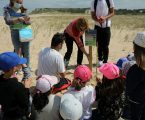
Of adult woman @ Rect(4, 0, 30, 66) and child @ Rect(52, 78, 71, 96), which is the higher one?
adult woman @ Rect(4, 0, 30, 66)

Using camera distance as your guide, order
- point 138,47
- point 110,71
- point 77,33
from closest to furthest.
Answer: point 138,47, point 110,71, point 77,33

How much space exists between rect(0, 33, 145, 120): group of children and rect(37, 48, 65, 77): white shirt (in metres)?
1.28

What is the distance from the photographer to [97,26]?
8656 millimetres

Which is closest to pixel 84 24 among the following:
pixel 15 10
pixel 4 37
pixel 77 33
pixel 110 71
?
pixel 77 33

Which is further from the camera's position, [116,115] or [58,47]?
[58,47]

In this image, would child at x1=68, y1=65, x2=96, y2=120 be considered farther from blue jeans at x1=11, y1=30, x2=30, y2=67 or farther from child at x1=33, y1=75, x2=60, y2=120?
blue jeans at x1=11, y1=30, x2=30, y2=67

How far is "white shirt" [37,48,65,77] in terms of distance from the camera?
6.25 metres

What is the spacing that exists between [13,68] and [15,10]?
126 inches

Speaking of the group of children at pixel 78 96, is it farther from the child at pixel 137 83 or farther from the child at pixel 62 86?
the child at pixel 62 86

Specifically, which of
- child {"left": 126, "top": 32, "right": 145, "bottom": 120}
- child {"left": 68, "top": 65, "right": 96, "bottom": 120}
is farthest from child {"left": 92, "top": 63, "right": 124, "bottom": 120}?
child {"left": 126, "top": 32, "right": 145, "bottom": 120}

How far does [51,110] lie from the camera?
183 inches

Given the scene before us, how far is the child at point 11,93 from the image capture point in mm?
4262

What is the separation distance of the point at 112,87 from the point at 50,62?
167cm

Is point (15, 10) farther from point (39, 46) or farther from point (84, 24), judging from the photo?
point (39, 46)
